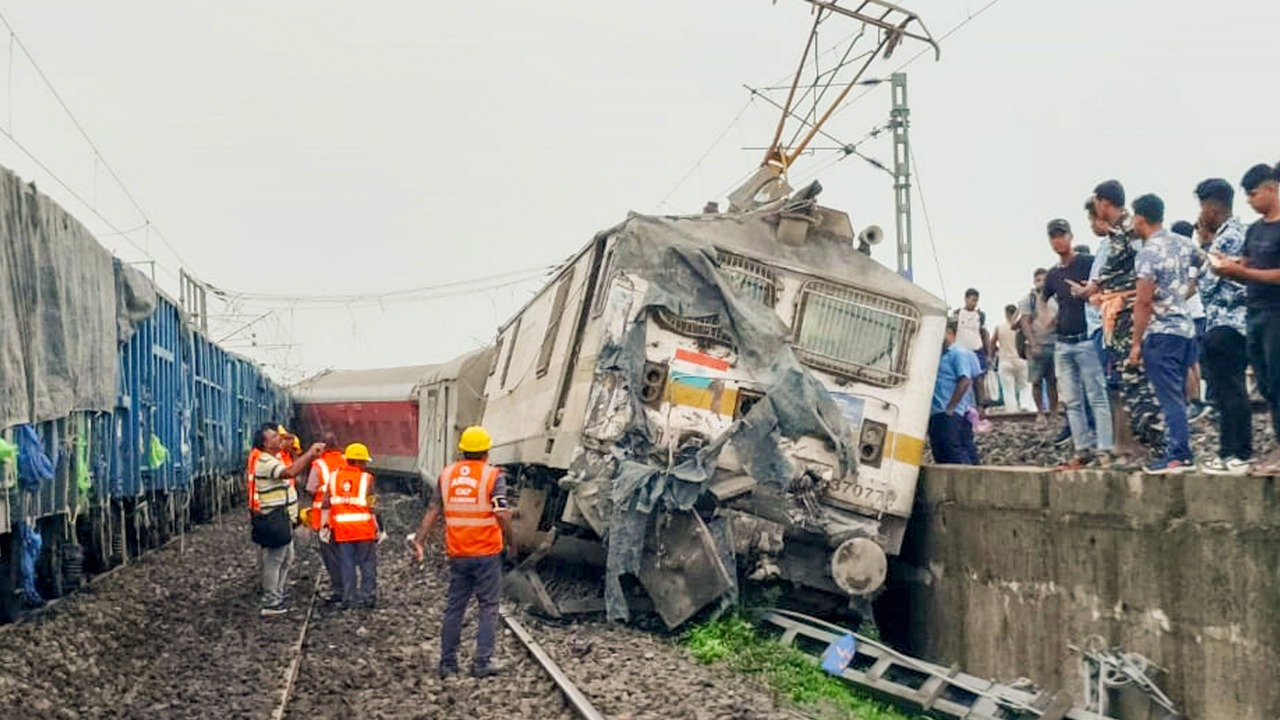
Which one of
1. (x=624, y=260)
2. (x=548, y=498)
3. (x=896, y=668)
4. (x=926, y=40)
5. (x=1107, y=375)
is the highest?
(x=926, y=40)

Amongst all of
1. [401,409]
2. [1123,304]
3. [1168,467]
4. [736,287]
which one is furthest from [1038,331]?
[401,409]

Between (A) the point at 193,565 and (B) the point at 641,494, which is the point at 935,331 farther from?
(A) the point at 193,565

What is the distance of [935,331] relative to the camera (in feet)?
32.4

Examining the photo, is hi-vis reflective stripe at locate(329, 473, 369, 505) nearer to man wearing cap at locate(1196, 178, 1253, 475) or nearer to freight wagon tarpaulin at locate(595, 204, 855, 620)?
freight wagon tarpaulin at locate(595, 204, 855, 620)

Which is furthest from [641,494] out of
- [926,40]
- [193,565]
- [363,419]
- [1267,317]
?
[363,419]

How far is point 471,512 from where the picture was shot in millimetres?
8312

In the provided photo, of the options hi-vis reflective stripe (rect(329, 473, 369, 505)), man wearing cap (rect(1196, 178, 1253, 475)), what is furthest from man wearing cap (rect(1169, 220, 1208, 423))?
hi-vis reflective stripe (rect(329, 473, 369, 505))

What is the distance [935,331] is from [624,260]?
2500mm

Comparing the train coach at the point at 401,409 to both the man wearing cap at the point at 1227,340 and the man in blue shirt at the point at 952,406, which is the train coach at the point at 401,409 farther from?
the man wearing cap at the point at 1227,340

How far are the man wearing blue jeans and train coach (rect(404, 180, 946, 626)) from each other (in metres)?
2.53

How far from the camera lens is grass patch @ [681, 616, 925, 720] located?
7.62 metres

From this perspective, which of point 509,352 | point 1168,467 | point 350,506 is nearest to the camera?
point 1168,467

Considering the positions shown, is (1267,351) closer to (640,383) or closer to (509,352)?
(640,383)

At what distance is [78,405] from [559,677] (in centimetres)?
481
